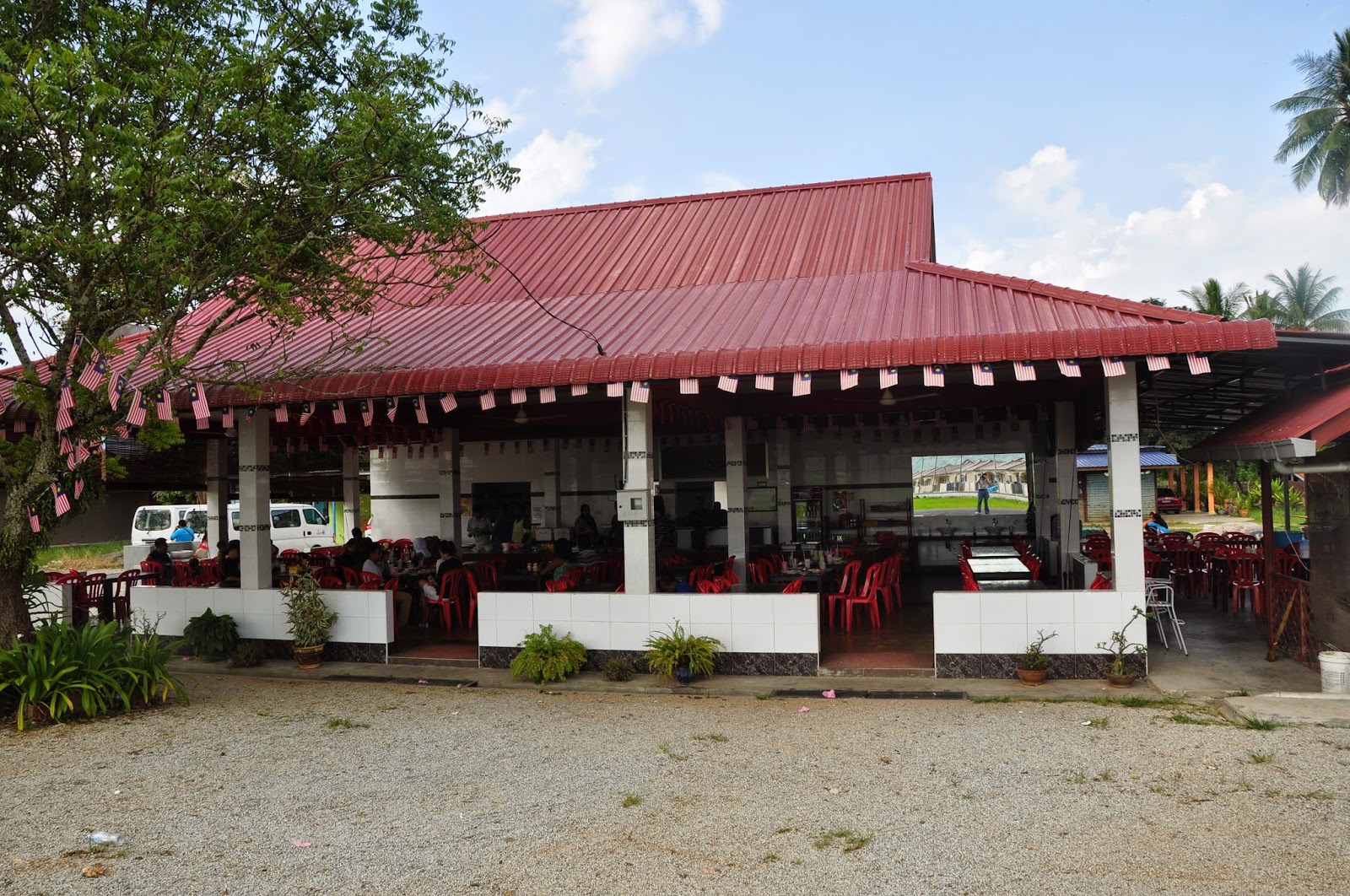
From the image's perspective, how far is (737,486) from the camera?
13938 mm

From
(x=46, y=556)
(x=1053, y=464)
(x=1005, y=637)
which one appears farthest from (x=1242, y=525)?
(x=46, y=556)

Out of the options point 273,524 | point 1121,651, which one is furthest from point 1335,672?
point 273,524

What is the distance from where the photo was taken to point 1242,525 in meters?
30.6

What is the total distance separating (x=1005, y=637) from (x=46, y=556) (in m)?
27.9

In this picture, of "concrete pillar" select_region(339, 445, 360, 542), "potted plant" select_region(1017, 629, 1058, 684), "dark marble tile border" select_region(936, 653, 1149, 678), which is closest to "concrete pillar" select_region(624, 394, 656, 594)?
"dark marble tile border" select_region(936, 653, 1149, 678)

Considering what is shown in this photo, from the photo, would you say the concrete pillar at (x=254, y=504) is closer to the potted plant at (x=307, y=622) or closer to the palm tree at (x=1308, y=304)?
the potted plant at (x=307, y=622)

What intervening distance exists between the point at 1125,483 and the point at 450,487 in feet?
40.1

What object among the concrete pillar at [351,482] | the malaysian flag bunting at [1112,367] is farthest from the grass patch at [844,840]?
the concrete pillar at [351,482]

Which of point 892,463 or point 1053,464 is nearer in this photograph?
point 1053,464

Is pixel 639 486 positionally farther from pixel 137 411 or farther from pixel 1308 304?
pixel 1308 304

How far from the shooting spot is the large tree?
7469 mm

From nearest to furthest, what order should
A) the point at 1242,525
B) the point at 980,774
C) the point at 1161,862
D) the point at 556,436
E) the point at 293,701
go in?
1. the point at 1161,862
2. the point at 980,774
3. the point at 293,701
4. the point at 556,436
5. the point at 1242,525

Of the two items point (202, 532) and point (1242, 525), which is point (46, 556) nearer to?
point (202, 532)

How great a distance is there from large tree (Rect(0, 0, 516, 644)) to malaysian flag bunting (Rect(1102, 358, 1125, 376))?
5889 millimetres
